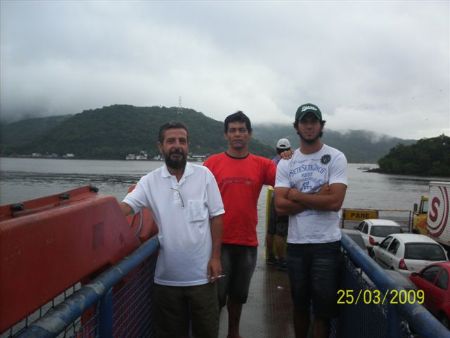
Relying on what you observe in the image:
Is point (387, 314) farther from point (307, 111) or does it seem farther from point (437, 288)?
point (437, 288)

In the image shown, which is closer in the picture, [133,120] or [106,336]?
[106,336]

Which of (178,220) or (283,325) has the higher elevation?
(178,220)

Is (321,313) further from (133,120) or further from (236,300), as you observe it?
(133,120)

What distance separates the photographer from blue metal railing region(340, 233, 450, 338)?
165 cm

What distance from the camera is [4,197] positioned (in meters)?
50.1

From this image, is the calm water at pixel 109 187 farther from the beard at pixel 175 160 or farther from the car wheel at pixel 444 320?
the beard at pixel 175 160

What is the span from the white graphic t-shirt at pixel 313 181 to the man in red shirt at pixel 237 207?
0.41 metres

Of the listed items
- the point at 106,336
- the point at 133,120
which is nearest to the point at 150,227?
the point at 106,336

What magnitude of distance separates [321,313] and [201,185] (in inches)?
49.7

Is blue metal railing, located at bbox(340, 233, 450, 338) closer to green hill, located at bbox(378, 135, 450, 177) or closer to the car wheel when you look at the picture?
the car wheel

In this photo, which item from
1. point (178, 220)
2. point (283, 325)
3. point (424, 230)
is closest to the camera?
point (178, 220)

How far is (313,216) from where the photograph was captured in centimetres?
297

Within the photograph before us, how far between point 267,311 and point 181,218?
8.61 ft

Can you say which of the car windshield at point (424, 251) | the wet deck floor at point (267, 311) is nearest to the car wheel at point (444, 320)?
the wet deck floor at point (267, 311)
